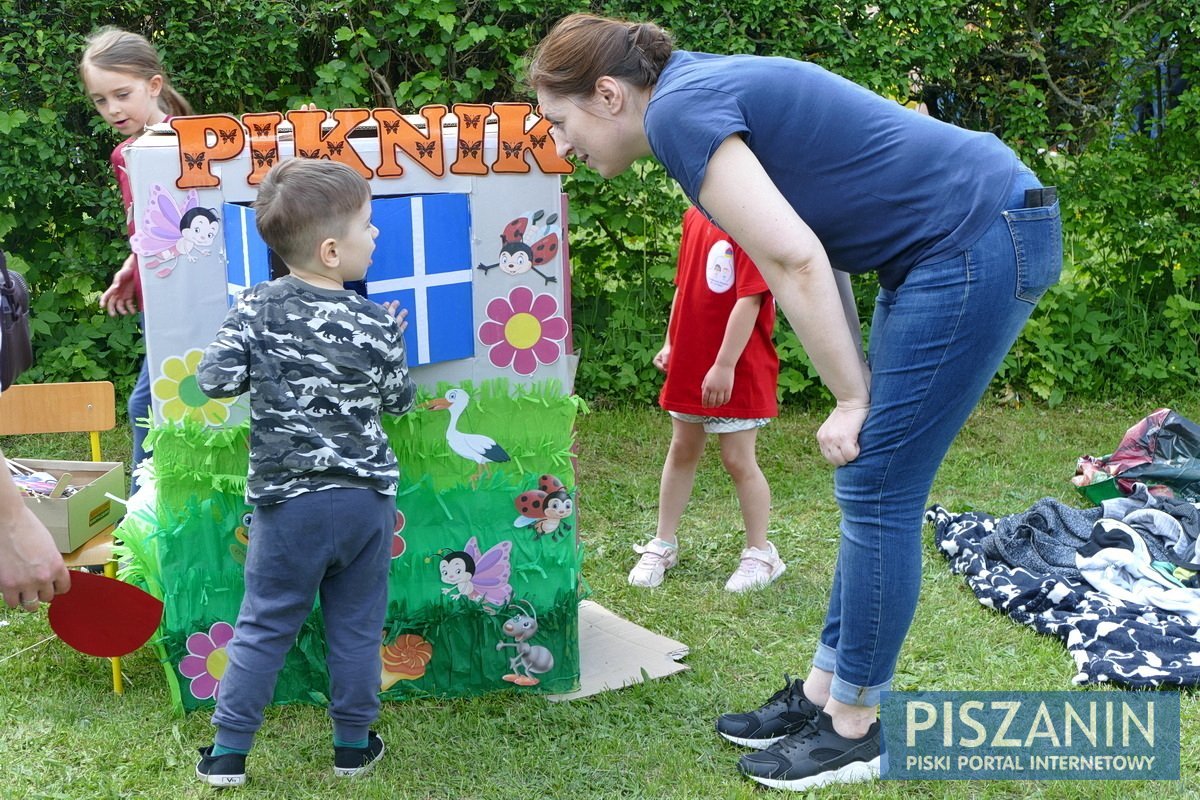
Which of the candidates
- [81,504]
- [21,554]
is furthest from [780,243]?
[81,504]

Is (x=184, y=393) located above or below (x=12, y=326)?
below

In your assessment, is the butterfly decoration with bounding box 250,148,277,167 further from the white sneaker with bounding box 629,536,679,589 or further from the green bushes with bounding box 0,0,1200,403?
the green bushes with bounding box 0,0,1200,403

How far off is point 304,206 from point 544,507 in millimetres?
1004

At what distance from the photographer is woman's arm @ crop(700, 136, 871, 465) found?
7.17 ft

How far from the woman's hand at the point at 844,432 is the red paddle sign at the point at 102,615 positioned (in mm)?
1356

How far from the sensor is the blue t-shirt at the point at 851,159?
7.38 ft

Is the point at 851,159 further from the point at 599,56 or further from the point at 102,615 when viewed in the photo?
the point at 102,615

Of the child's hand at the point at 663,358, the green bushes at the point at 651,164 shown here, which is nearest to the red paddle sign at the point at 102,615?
the child's hand at the point at 663,358

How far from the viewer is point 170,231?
2.77m

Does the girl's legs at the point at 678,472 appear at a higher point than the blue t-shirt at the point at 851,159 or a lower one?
lower

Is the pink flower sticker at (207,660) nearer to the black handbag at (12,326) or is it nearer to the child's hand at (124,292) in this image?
the black handbag at (12,326)

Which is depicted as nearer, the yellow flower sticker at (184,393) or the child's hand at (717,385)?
the yellow flower sticker at (184,393)

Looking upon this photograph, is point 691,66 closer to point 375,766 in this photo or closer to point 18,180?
A: point 375,766

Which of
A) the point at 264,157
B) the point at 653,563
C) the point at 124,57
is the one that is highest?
the point at 124,57
